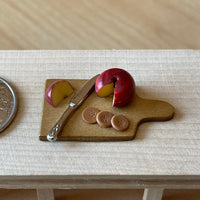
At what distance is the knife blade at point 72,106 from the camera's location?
2.10 ft

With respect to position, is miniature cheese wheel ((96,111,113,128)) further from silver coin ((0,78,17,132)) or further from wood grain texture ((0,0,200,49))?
wood grain texture ((0,0,200,49))

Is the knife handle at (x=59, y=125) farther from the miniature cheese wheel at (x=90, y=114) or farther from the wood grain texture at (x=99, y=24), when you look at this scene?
the wood grain texture at (x=99, y=24)

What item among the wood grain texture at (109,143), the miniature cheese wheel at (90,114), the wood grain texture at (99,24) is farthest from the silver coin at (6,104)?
the wood grain texture at (99,24)

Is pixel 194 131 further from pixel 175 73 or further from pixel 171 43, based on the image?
pixel 171 43

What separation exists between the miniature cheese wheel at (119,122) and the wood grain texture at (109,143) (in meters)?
0.03

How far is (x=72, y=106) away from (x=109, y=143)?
0.10 m

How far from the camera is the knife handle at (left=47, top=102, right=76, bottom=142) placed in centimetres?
64

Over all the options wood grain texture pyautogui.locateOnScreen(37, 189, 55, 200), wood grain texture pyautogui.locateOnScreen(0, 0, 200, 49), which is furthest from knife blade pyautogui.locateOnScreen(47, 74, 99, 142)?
wood grain texture pyautogui.locateOnScreen(0, 0, 200, 49)

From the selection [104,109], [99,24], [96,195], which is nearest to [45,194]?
[96,195]

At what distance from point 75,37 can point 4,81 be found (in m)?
0.36

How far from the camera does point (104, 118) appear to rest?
660 mm

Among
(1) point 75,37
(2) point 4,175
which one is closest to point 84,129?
(2) point 4,175

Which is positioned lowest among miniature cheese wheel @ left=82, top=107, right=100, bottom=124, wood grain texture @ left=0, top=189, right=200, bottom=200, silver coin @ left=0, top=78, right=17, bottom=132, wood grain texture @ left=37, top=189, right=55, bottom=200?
wood grain texture @ left=0, top=189, right=200, bottom=200

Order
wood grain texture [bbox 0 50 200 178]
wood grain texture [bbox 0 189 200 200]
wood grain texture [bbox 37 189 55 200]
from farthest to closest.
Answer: wood grain texture [bbox 0 189 200 200], wood grain texture [bbox 37 189 55 200], wood grain texture [bbox 0 50 200 178]
